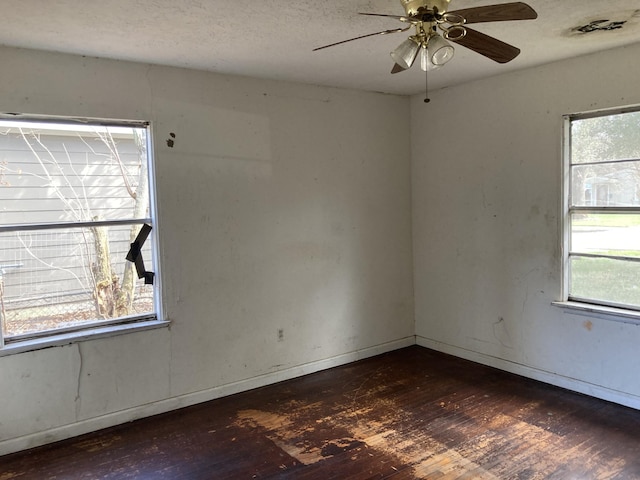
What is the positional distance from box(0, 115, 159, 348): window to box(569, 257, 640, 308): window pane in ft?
10.6

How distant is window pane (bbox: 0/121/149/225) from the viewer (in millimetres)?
2947

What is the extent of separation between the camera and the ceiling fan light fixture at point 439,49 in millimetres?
1920

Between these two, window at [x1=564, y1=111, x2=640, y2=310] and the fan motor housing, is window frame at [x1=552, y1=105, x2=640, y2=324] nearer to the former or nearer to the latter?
window at [x1=564, y1=111, x2=640, y2=310]

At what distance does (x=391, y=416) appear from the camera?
3273 mm

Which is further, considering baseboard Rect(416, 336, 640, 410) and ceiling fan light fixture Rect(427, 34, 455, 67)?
baseboard Rect(416, 336, 640, 410)

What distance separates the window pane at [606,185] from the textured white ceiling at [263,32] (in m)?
0.83

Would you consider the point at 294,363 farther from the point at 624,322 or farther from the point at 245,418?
the point at 624,322

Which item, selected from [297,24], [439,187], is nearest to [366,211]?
[439,187]

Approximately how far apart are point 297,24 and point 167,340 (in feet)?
7.67

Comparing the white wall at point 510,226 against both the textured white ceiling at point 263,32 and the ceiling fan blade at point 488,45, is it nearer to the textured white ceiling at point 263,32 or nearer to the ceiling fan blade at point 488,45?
the textured white ceiling at point 263,32

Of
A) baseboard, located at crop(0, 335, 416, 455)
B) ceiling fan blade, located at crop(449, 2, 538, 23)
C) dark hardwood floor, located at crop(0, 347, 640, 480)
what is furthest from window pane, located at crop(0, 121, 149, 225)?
ceiling fan blade, located at crop(449, 2, 538, 23)

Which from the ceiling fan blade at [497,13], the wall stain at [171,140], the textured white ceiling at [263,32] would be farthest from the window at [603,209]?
the wall stain at [171,140]

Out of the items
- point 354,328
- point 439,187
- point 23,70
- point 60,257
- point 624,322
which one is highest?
point 23,70

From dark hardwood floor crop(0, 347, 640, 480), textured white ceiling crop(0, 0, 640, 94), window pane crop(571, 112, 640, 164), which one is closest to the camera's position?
textured white ceiling crop(0, 0, 640, 94)
